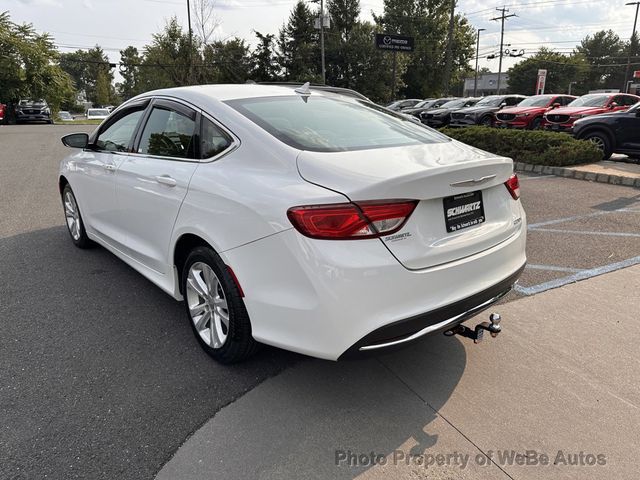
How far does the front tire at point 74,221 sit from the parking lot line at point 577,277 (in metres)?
4.13

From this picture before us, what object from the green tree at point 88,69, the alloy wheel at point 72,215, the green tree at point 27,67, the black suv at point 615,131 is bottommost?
the alloy wheel at point 72,215

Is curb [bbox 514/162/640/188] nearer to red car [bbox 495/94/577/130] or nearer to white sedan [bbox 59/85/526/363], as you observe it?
red car [bbox 495/94/577/130]

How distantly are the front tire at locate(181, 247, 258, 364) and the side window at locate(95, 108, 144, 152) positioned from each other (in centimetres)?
144

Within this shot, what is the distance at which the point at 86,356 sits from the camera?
3051 mm

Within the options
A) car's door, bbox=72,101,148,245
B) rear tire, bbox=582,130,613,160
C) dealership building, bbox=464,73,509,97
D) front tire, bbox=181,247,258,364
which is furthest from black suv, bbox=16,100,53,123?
dealership building, bbox=464,73,509,97

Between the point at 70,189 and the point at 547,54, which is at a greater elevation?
the point at 547,54

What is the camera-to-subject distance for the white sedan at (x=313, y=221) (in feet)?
7.14

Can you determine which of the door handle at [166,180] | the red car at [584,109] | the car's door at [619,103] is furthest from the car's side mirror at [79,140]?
the car's door at [619,103]

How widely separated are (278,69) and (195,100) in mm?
49363

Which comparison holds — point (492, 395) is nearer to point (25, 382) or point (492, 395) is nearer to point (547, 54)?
point (25, 382)

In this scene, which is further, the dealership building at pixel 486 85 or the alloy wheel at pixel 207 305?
the dealership building at pixel 486 85

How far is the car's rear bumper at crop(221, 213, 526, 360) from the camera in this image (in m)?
2.15

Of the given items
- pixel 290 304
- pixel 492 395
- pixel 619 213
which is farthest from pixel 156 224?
pixel 619 213

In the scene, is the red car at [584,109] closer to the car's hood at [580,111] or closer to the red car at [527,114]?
the car's hood at [580,111]
